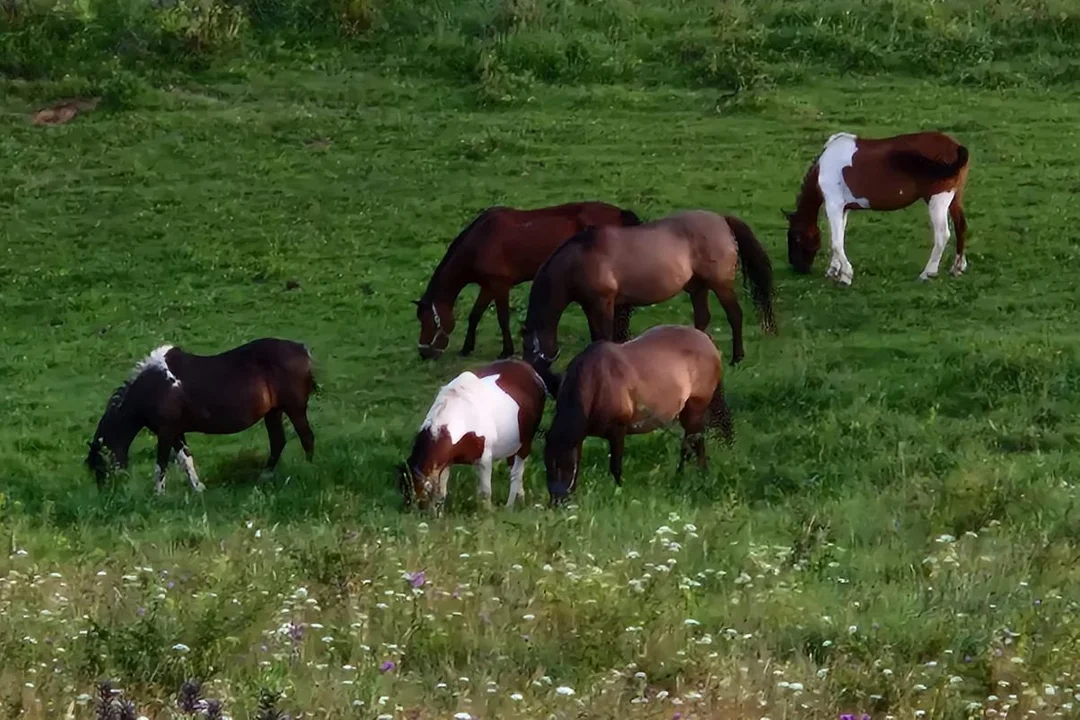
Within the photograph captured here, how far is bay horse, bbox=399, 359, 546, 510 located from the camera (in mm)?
8648

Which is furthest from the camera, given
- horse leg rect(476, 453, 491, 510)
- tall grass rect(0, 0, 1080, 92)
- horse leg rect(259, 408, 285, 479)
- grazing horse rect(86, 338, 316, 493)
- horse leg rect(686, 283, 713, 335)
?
tall grass rect(0, 0, 1080, 92)

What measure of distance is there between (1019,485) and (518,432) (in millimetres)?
3054

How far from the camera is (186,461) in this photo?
10.0 m

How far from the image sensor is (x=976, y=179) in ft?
54.0

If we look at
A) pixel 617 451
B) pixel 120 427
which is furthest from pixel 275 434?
pixel 617 451

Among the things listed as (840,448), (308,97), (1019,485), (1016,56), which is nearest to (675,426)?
(840,448)

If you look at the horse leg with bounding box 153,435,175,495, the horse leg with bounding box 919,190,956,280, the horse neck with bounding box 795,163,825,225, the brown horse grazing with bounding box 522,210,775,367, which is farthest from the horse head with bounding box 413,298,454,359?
the horse leg with bounding box 919,190,956,280

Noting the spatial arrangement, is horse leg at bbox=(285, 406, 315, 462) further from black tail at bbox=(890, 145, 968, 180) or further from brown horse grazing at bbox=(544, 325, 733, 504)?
black tail at bbox=(890, 145, 968, 180)

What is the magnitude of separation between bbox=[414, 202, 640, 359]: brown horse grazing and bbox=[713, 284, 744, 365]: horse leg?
1.18 meters

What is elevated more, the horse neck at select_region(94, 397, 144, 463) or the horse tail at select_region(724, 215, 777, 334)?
the horse tail at select_region(724, 215, 777, 334)

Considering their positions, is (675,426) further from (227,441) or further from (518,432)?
(227,441)

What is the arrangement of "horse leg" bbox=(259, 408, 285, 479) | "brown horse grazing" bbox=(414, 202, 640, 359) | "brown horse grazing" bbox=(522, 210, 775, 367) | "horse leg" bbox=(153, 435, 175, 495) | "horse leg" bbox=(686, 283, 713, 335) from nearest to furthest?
"horse leg" bbox=(153, 435, 175, 495), "horse leg" bbox=(259, 408, 285, 479), "brown horse grazing" bbox=(522, 210, 775, 367), "horse leg" bbox=(686, 283, 713, 335), "brown horse grazing" bbox=(414, 202, 640, 359)

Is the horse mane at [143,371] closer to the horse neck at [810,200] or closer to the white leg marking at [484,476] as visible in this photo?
the white leg marking at [484,476]

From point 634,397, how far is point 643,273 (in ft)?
8.99
